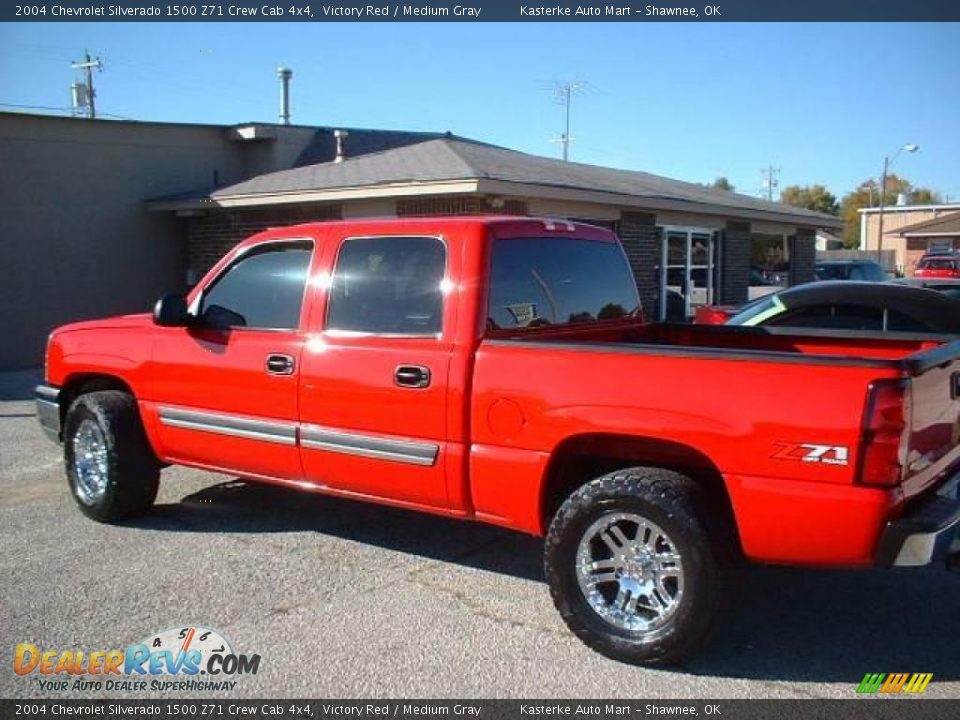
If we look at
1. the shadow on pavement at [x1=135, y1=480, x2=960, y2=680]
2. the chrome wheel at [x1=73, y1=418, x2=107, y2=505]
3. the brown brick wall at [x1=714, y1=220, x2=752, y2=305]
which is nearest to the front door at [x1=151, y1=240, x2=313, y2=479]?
the chrome wheel at [x1=73, y1=418, x2=107, y2=505]

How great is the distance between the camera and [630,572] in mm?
3791

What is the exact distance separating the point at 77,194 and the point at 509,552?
11.8 meters

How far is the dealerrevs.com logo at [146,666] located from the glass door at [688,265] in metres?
12.3

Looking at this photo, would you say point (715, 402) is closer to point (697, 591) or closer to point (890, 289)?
point (697, 591)

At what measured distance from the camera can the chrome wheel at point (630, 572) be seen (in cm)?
371

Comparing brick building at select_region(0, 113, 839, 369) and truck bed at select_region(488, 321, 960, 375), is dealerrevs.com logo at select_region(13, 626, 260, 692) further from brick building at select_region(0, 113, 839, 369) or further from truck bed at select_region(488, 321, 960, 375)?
brick building at select_region(0, 113, 839, 369)

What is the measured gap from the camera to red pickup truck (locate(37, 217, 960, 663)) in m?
3.34

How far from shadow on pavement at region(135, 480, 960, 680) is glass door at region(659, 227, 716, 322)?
10369 millimetres

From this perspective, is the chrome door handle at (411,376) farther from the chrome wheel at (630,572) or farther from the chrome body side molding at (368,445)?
the chrome wheel at (630,572)

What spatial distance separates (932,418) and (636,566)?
4.40 feet

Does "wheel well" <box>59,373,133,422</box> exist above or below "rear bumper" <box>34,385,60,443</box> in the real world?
above

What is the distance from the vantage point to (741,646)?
3955 millimetres

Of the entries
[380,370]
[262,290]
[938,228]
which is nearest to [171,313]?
[262,290]

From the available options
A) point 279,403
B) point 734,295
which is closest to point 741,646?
point 279,403
